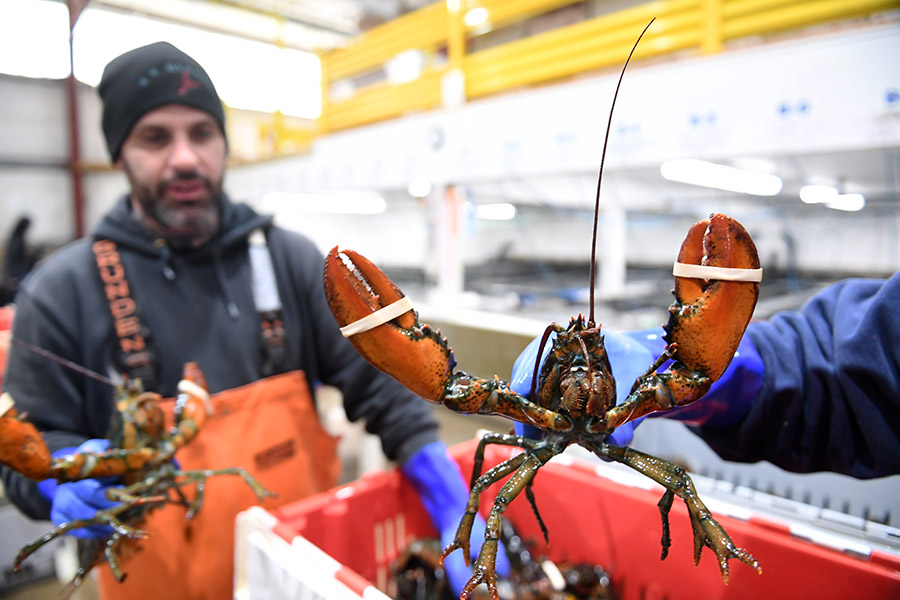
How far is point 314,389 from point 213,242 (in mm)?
511

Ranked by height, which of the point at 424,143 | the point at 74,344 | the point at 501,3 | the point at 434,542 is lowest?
the point at 434,542

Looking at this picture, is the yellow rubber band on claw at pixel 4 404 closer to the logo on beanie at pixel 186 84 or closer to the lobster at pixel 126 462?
the lobster at pixel 126 462

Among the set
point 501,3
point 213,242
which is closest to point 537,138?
point 501,3

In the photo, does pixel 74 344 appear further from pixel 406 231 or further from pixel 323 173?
pixel 406 231

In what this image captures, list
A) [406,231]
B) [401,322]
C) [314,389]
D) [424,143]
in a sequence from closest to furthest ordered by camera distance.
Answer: [401,322] → [314,389] → [424,143] → [406,231]

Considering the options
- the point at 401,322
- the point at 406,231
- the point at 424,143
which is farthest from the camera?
the point at 406,231

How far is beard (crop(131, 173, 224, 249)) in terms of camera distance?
1284mm

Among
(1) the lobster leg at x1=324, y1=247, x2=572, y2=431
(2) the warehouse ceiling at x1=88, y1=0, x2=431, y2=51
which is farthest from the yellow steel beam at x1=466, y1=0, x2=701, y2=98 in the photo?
(1) the lobster leg at x1=324, y1=247, x2=572, y2=431

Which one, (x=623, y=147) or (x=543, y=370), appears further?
(x=623, y=147)

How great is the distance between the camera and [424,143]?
243cm

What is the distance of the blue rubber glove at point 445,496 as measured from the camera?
1.09 m

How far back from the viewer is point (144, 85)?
1.19 meters

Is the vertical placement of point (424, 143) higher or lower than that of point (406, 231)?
higher

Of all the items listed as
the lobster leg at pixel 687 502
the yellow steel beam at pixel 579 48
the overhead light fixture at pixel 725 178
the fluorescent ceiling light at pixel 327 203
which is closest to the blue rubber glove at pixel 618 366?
the lobster leg at pixel 687 502
